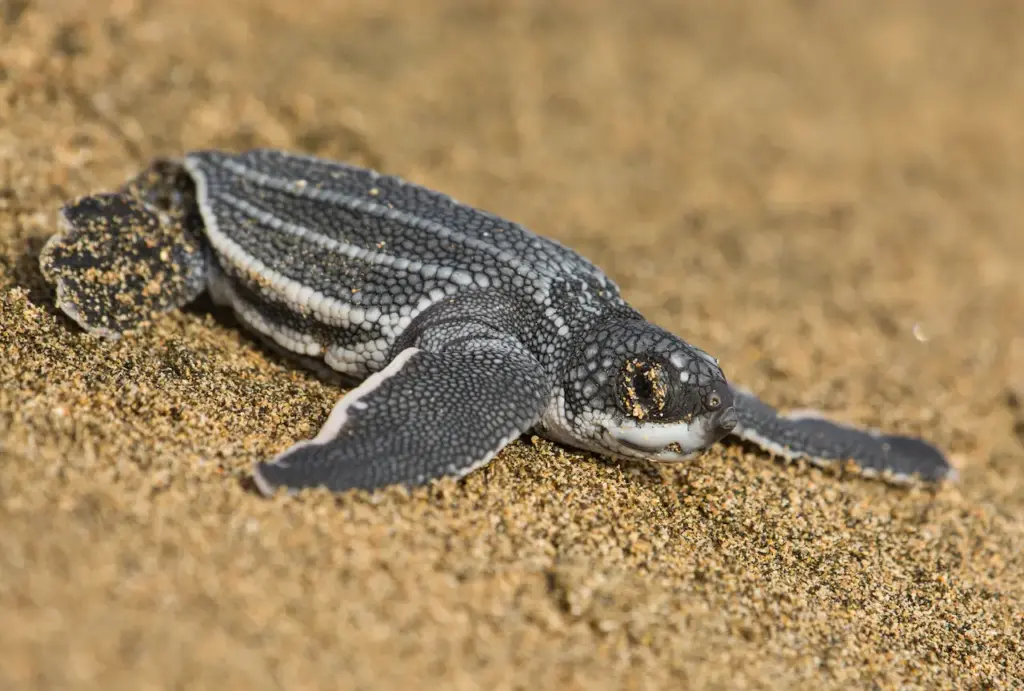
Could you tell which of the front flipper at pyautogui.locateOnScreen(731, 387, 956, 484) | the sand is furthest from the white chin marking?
the front flipper at pyautogui.locateOnScreen(731, 387, 956, 484)

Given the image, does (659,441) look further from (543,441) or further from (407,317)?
(407,317)

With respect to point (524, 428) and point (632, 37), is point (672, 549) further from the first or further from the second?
point (632, 37)

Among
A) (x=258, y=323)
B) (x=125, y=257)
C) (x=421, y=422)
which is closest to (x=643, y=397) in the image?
(x=421, y=422)

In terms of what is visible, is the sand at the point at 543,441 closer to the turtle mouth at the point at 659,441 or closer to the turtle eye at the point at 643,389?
the turtle mouth at the point at 659,441

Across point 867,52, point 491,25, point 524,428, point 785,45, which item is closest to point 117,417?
point 524,428

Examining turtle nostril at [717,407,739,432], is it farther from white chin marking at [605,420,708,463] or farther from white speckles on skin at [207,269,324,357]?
white speckles on skin at [207,269,324,357]

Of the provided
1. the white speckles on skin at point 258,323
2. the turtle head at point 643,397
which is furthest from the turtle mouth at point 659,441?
the white speckles on skin at point 258,323
